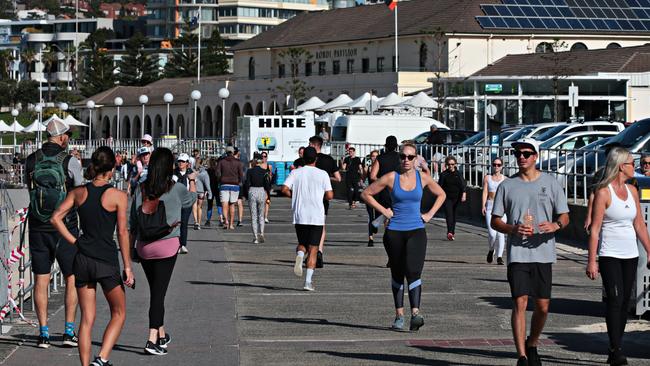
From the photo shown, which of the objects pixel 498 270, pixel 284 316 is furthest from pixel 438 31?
pixel 284 316

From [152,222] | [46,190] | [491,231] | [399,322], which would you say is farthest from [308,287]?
[152,222]

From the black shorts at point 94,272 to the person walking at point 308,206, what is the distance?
6.47 metres

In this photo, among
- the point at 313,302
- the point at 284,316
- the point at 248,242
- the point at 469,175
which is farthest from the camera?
the point at 469,175

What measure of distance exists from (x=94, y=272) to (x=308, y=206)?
6.69 metres

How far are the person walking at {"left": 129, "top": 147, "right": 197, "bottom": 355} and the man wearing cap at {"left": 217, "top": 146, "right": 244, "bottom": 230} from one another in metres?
16.4

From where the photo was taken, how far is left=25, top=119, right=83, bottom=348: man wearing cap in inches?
483

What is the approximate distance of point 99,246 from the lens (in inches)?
419

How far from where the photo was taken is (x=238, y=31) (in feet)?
533

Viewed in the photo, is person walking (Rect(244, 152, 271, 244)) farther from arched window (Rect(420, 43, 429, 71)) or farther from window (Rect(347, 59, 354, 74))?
window (Rect(347, 59, 354, 74))

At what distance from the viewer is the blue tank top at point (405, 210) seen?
1366cm

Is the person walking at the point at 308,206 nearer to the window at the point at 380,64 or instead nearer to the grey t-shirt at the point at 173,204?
the grey t-shirt at the point at 173,204

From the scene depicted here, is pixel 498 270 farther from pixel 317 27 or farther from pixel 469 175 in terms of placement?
pixel 317 27

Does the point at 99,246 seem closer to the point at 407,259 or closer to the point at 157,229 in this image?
the point at 157,229

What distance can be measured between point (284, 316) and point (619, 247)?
4576 millimetres
